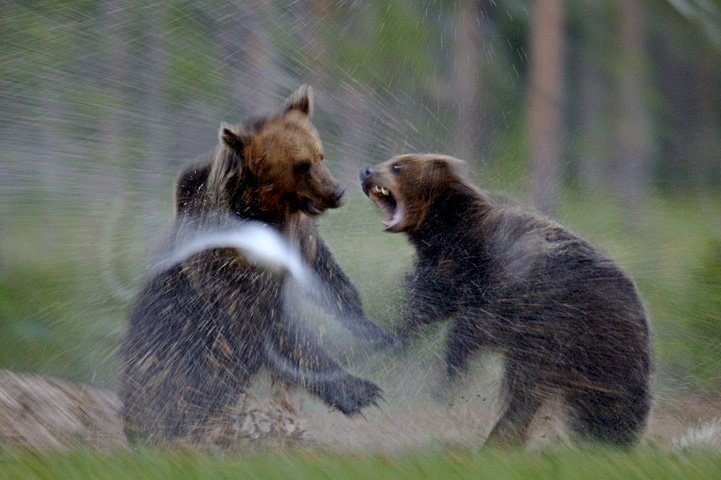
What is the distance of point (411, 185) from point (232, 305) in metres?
1.42

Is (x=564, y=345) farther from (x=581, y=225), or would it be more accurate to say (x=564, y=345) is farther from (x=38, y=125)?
(x=38, y=125)

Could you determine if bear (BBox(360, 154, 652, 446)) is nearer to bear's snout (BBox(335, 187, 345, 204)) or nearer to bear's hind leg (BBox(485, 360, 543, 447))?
bear's hind leg (BBox(485, 360, 543, 447))

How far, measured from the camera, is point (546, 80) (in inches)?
427

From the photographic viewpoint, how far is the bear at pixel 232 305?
22.1ft

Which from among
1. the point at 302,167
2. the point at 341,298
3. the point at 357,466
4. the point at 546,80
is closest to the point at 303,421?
the point at 341,298

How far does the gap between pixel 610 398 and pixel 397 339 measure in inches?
48.5

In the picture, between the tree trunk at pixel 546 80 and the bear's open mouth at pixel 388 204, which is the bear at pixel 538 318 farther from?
the tree trunk at pixel 546 80

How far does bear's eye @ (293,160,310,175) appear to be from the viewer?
22.1 feet

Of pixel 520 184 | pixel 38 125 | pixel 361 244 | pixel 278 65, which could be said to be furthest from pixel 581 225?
pixel 38 125

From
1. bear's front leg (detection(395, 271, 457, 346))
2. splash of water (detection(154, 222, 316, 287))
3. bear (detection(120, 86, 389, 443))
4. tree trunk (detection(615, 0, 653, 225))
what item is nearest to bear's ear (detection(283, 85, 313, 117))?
bear (detection(120, 86, 389, 443))

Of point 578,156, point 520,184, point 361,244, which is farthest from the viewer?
point 578,156

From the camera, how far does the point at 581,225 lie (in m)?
8.84

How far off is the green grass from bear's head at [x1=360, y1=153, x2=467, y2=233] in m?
2.41

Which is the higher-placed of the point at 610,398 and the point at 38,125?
the point at 610,398
